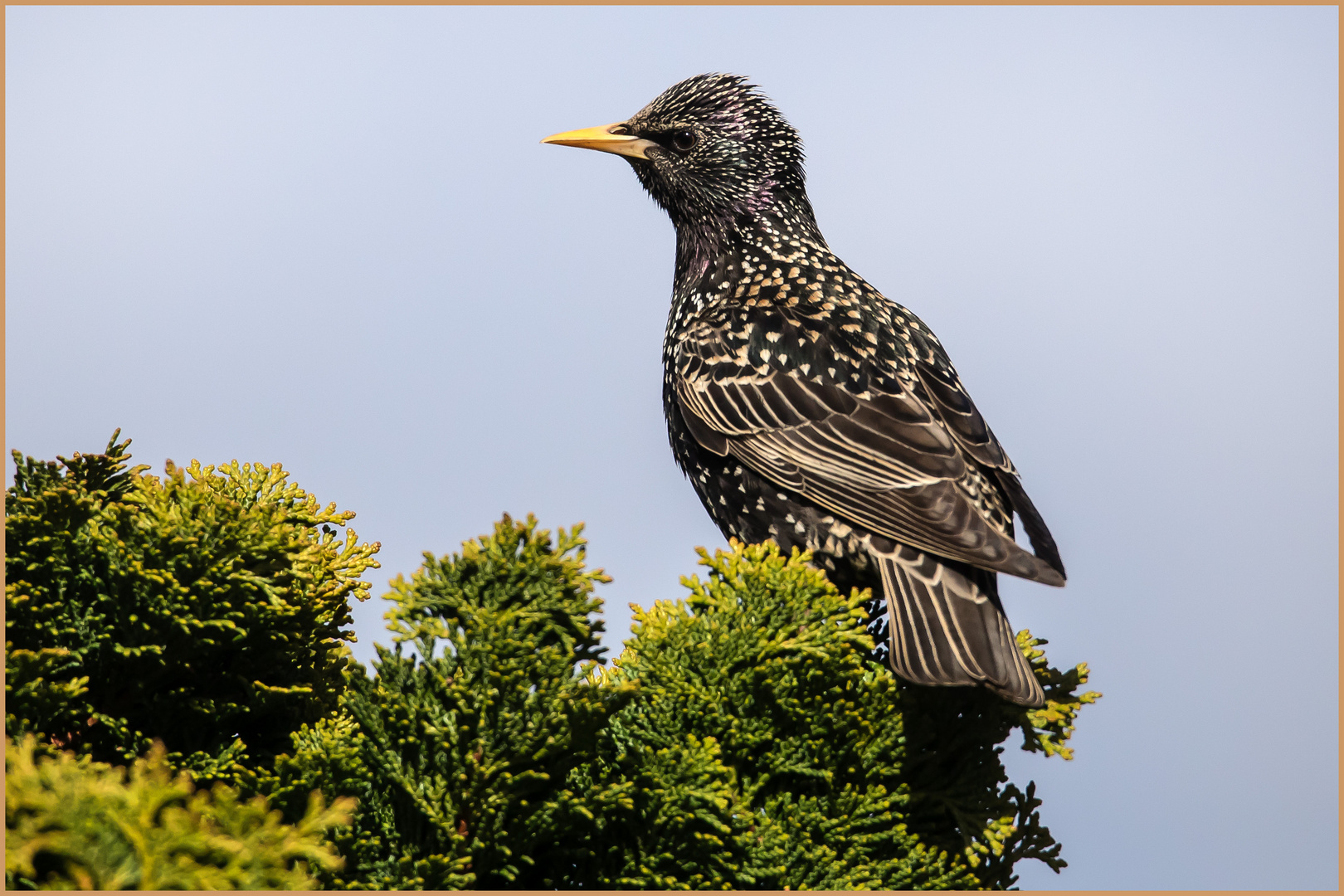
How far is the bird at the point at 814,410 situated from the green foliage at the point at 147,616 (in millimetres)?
1533

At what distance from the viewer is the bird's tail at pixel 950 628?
269cm

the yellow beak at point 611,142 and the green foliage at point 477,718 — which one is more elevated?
the yellow beak at point 611,142

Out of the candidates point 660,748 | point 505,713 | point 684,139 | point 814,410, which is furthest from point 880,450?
point 684,139

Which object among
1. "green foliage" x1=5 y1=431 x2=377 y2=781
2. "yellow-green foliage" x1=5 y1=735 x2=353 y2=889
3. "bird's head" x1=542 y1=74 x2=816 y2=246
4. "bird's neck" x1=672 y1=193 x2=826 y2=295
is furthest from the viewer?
"bird's head" x1=542 y1=74 x2=816 y2=246

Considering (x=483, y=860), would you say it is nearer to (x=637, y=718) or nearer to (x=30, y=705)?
(x=637, y=718)

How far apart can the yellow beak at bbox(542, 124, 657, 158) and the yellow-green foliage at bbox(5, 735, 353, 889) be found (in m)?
3.60

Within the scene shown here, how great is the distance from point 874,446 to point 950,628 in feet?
2.61

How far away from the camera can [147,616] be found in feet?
7.65

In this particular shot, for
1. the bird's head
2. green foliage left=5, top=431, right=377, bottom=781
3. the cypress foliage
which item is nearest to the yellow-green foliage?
the cypress foliage

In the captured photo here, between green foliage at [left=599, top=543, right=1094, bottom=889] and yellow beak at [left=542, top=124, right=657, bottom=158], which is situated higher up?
yellow beak at [left=542, top=124, right=657, bottom=158]

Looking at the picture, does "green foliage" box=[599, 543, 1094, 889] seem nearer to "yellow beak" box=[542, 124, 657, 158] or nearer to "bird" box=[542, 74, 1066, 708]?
"bird" box=[542, 74, 1066, 708]

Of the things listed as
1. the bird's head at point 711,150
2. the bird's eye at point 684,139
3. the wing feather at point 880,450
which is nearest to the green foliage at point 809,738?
the wing feather at point 880,450

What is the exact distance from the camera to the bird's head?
15.3 ft

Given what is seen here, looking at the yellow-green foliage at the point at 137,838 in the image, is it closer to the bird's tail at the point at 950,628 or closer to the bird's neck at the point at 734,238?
the bird's tail at the point at 950,628
